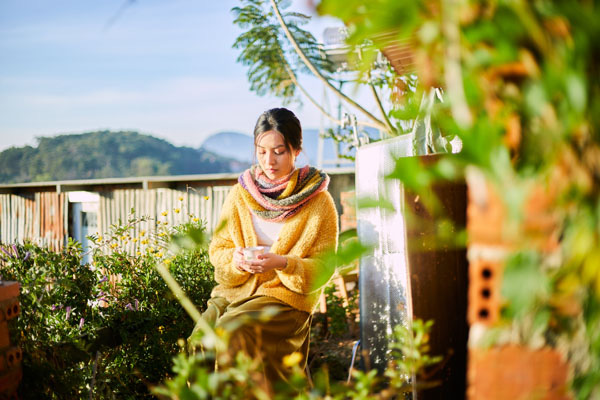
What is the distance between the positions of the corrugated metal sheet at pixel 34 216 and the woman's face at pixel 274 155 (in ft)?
29.9

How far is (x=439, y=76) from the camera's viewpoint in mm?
726

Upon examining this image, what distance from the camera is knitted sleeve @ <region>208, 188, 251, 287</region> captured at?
252 centimetres

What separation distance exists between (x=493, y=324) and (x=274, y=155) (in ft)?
6.50

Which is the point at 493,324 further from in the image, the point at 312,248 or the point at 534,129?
the point at 312,248

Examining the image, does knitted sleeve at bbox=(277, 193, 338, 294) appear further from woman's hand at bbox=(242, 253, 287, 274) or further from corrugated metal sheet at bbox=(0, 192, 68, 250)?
corrugated metal sheet at bbox=(0, 192, 68, 250)

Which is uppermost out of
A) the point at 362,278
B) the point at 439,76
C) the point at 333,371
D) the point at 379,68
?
the point at 379,68

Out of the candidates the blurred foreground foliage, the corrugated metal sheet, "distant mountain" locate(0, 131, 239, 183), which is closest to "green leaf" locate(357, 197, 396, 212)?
the blurred foreground foliage

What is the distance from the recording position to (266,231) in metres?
2.61

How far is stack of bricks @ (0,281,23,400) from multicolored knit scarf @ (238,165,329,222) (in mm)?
1222

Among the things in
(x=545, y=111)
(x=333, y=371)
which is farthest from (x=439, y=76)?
(x=333, y=371)

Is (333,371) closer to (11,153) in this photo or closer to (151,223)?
(151,223)

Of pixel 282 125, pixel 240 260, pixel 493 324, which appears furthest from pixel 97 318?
A: pixel 493 324

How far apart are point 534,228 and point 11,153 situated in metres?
32.4

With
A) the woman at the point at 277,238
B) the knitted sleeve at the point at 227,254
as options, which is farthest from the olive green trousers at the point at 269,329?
the knitted sleeve at the point at 227,254
